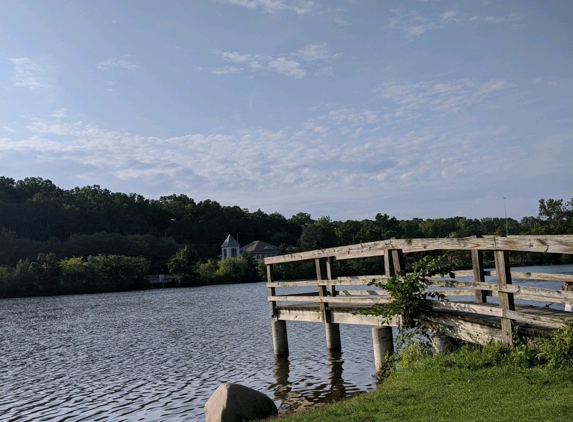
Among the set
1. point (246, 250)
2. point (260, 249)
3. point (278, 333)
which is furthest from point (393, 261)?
point (260, 249)

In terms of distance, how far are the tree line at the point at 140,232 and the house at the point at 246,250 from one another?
5.90 m

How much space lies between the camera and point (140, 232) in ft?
491

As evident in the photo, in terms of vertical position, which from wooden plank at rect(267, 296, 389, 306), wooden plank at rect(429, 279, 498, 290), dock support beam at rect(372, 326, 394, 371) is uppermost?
wooden plank at rect(429, 279, 498, 290)

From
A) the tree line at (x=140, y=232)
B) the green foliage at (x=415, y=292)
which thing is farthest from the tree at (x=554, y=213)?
the green foliage at (x=415, y=292)

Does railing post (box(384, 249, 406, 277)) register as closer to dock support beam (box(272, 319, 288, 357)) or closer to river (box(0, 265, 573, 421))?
river (box(0, 265, 573, 421))

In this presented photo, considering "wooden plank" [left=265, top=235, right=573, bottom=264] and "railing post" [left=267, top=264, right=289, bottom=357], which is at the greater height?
"wooden plank" [left=265, top=235, right=573, bottom=264]

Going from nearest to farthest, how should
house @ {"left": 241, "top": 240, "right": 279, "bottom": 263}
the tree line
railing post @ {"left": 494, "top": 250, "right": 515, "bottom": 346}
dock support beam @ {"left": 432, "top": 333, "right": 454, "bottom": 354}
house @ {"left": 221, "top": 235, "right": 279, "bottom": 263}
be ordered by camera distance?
railing post @ {"left": 494, "top": 250, "right": 515, "bottom": 346} < dock support beam @ {"left": 432, "top": 333, "right": 454, "bottom": 354} < the tree line < house @ {"left": 221, "top": 235, "right": 279, "bottom": 263} < house @ {"left": 241, "top": 240, "right": 279, "bottom": 263}

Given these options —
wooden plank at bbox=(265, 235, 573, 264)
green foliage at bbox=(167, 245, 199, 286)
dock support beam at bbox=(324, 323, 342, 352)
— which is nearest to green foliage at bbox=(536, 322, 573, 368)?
wooden plank at bbox=(265, 235, 573, 264)

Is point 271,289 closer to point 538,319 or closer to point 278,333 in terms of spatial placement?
point 278,333

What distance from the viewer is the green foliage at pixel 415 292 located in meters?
10.4

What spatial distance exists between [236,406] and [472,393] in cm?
401

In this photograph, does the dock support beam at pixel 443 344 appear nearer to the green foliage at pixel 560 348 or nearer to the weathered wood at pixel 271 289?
the green foliage at pixel 560 348

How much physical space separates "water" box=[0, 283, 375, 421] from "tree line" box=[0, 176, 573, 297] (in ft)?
136

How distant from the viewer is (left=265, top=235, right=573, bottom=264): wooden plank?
7559 millimetres
